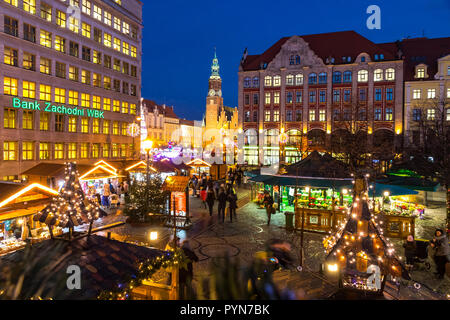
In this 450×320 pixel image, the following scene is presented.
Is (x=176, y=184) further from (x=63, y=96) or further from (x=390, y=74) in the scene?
(x=390, y=74)

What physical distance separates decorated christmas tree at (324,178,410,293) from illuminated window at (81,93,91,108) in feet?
114

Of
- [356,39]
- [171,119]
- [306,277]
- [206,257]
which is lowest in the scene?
[206,257]

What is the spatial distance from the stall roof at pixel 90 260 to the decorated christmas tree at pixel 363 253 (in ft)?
13.7

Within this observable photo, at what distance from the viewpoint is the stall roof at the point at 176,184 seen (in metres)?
17.6

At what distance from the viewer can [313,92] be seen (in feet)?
176

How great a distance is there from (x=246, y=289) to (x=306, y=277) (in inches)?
203

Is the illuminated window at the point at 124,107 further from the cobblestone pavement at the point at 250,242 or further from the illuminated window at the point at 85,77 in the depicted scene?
the cobblestone pavement at the point at 250,242

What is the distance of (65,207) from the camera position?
7652 mm

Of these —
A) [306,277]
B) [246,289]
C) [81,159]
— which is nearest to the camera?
[246,289]

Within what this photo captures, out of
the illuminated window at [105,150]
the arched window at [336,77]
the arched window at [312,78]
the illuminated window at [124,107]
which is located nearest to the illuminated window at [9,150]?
the illuminated window at [105,150]

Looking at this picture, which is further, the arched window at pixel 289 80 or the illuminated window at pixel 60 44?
the arched window at pixel 289 80

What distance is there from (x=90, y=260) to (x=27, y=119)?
97.1ft

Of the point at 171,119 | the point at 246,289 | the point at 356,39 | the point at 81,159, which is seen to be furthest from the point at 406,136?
the point at 171,119
